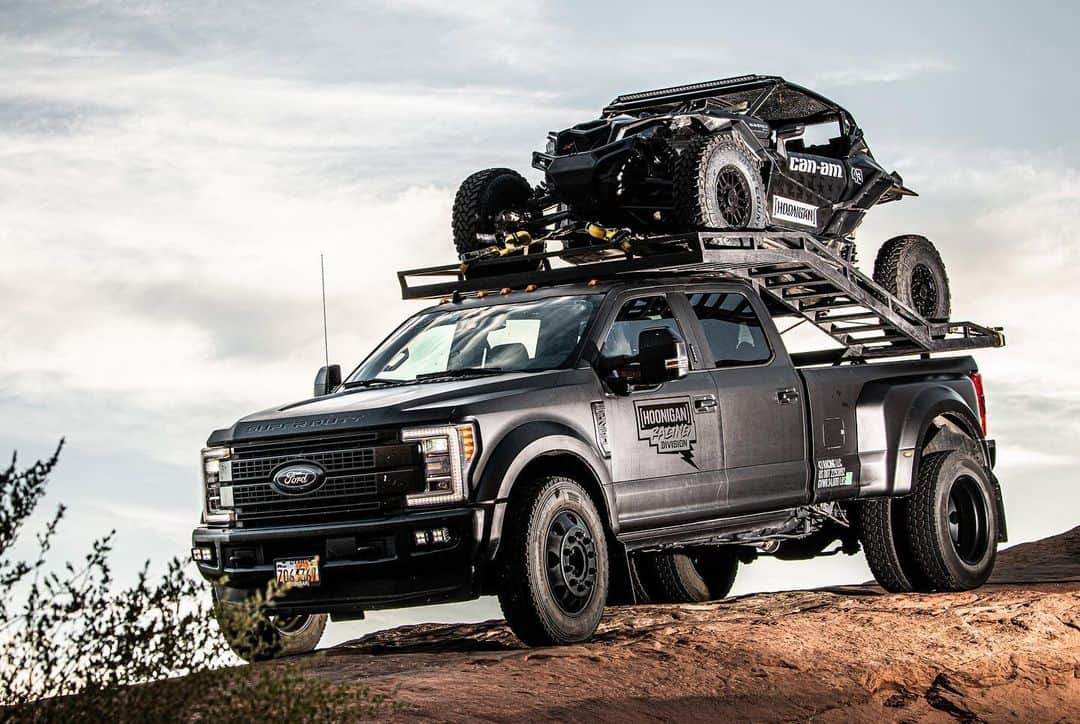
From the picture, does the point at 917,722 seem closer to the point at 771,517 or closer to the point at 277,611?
the point at 771,517

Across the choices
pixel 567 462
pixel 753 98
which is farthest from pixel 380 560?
pixel 753 98

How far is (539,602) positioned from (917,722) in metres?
2.30

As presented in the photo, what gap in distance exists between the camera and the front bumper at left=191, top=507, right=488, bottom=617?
855cm

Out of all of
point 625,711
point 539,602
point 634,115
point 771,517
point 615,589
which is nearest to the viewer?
point 625,711

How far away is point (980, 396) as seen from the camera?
12945 mm

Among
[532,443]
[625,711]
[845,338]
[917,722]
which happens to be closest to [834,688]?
[917,722]

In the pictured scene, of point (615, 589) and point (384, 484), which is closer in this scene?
point (384, 484)

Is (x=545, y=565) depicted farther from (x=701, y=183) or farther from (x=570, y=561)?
(x=701, y=183)

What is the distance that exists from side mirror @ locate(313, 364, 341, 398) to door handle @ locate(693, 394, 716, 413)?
98.3 inches

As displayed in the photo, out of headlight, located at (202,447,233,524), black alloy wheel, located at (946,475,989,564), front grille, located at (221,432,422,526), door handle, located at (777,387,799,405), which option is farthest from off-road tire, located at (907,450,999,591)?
headlight, located at (202,447,233,524)

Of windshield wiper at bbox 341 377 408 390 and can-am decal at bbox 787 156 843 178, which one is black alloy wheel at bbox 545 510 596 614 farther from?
can-am decal at bbox 787 156 843 178

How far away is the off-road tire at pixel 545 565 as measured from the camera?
855 centimetres

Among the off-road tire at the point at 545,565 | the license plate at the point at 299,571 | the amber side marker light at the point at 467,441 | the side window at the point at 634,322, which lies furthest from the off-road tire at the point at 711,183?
the license plate at the point at 299,571

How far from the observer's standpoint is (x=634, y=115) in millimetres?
14492
